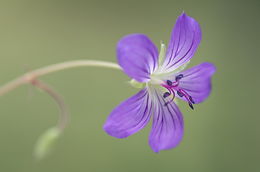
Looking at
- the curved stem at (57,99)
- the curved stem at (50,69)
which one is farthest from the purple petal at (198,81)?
the curved stem at (57,99)

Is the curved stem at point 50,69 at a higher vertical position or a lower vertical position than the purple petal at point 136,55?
higher

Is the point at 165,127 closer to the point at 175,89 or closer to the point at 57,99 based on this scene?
the point at 175,89

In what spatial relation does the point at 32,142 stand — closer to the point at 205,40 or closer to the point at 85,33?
the point at 85,33

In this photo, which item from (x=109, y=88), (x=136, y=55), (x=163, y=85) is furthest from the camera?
(x=109, y=88)

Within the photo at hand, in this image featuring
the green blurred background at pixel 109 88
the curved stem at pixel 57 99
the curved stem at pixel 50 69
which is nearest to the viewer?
the curved stem at pixel 50 69

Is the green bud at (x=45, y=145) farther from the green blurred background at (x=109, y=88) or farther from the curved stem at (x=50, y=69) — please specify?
the green blurred background at (x=109, y=88)

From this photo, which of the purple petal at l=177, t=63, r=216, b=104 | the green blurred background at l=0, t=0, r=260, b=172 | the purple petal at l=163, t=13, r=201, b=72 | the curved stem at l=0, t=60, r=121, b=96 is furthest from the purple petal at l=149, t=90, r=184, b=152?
the green blurred background at l=0, t=0, r=260, b=172

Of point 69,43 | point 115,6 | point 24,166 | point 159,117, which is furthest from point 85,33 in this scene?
point 159,117

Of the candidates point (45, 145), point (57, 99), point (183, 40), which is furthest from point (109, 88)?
point (183, 40)
